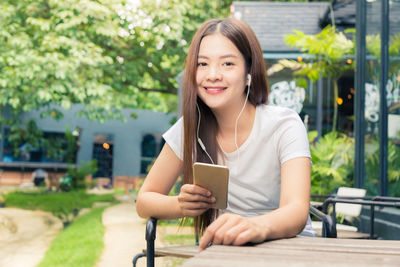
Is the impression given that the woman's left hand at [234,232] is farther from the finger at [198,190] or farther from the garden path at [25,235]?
the garden path at [25,235]

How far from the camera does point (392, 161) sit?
5102mm

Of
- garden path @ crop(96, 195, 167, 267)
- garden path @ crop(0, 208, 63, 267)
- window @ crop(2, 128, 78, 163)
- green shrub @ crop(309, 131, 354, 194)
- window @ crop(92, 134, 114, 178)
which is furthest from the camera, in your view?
window @ crop(92, 134, 114, 178)

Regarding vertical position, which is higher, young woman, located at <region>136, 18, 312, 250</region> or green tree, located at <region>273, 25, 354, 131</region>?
green tree, located at <region>273, 25, 354, 131</region>

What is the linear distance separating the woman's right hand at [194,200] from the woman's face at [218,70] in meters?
0.32

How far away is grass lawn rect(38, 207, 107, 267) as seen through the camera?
652 centimetres

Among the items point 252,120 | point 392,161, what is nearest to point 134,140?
point 392,161

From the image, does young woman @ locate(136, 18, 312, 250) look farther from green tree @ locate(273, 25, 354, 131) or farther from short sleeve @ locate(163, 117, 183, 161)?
green tree @ locate(273, 25, 354, 131)

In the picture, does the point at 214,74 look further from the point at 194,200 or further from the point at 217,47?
the point at 194,200

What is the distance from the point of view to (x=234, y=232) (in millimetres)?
1064

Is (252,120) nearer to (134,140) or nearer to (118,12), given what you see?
(118,12)

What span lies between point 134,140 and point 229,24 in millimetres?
17796

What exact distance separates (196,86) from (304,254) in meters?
0.76

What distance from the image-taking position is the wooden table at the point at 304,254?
855mm

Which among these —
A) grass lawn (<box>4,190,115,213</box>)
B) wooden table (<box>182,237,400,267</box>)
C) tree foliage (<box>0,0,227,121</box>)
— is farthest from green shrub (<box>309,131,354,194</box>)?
grass lawn (<box>4,190,115,213</box>)
